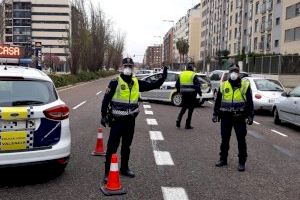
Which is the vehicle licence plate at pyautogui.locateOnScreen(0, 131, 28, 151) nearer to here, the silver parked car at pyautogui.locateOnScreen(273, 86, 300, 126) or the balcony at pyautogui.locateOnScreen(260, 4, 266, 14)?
the silver parked car at pyautogui.locateOnScreen(273, 86, 300, 126)

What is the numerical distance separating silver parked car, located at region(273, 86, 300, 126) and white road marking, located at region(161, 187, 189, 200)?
7208mm

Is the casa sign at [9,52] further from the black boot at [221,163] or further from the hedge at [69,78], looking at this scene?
the hedge at [69,78]

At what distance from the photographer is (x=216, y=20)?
105938 millimetres

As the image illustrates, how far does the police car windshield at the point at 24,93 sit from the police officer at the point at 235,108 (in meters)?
2.93

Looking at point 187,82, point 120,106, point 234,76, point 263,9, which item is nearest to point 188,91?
point 187,82

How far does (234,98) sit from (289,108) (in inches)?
231

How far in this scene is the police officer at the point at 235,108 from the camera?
7.65m

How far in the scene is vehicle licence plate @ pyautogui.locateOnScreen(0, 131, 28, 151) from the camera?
18.7 feet

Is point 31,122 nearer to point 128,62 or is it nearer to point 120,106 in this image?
point 120,106

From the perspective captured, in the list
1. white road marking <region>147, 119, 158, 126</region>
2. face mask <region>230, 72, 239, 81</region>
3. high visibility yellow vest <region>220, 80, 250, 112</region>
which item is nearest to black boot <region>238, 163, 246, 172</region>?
high visibility yellow vest <region>220, 80, 250, 112</region>

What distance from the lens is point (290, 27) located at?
5575 centimetres

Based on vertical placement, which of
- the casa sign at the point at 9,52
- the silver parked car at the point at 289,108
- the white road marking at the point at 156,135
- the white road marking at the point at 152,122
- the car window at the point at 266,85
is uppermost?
the casa sign at the point at 9,52

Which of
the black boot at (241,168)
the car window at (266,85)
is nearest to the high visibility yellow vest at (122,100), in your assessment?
the black boot at (241,168)

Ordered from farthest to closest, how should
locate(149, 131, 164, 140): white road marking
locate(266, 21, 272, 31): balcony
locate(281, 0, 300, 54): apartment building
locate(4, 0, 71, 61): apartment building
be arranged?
1. locate(4, 0, 71, 61): apartment building
2. locate(266, 21, 272, 31): balcony
3. locate(281, 0, 300, 54): apartment building
4. locate(149, 131, 164, 140): white road marking
